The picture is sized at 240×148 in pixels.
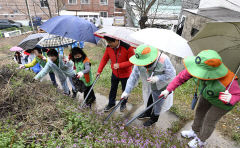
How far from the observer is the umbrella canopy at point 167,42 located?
2.21m

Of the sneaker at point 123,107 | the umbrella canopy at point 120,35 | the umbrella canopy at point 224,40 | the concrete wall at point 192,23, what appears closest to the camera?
the umbrella canopy at point 224,40

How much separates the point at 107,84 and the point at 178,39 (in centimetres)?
328

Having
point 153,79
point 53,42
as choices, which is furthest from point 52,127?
point 53,42

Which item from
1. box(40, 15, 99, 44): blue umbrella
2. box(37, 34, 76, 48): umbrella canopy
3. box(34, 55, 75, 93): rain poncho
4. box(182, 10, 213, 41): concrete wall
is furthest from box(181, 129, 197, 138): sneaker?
box(182, 10, 213, 41): concrete wall

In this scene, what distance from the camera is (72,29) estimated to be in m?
2.90

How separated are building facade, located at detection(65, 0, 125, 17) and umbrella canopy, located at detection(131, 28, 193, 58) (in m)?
29.0

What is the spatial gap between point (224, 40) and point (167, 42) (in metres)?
0.72

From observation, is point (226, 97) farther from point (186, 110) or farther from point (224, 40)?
point (186, 110)

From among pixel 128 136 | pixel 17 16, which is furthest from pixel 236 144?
pixel 17 16

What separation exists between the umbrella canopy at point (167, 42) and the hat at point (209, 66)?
392mm

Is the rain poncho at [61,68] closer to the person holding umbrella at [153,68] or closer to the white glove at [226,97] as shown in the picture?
the person holding umbrella at [153,68]

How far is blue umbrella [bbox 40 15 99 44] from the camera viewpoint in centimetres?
286

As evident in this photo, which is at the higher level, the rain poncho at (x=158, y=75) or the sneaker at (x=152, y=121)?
the rain poncho at (x=158, y=75)

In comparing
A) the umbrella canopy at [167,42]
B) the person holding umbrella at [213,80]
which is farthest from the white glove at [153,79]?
the umbrella canopy at [167,42]
